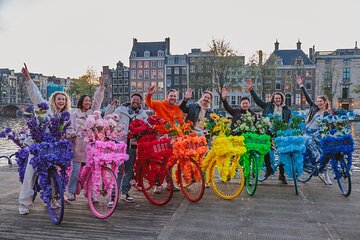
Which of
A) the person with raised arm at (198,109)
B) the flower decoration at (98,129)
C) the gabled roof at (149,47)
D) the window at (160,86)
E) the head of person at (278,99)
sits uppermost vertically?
the gabled roof at (149,47)

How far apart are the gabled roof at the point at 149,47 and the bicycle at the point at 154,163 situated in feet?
201

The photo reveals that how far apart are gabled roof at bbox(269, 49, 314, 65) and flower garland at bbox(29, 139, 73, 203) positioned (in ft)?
187

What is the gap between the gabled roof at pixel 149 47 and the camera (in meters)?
66.1

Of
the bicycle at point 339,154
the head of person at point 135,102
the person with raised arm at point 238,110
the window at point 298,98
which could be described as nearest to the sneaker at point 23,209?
the head of person at point 135,102

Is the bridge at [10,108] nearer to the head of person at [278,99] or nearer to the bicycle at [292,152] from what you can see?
the head of person at [278,99]

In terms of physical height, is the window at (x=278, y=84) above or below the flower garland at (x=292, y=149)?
above

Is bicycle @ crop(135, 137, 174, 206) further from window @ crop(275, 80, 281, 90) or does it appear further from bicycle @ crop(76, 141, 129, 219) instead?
window @ crop(275, 80, 281, 90)

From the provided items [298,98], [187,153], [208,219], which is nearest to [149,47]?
[298,98]

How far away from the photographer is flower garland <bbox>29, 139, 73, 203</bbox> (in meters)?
4.59

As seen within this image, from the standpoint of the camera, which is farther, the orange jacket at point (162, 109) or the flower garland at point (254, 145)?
the orange jacket at point (162, 109)

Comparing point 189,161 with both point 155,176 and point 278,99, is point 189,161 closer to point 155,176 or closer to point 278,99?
point 155,176

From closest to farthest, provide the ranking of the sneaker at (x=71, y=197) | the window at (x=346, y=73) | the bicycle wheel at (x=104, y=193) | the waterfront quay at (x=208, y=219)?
the waterfront quay at (x=208, y=219), the bicycle wheel at (x=104, y=193), the sneaker at (x=71, y=197), the window at (x=346, y=73)

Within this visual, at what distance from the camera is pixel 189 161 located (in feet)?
18.5

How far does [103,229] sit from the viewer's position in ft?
14.4
